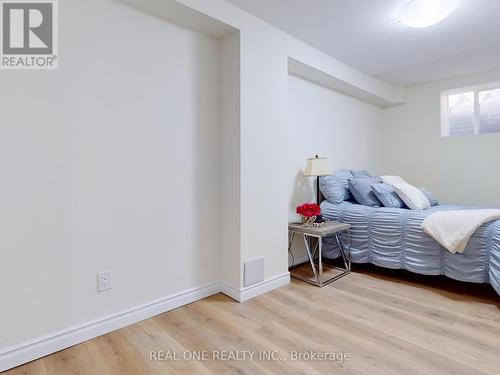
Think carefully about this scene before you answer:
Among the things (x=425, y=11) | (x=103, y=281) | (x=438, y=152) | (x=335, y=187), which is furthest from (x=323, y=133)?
(x=103, y=281)

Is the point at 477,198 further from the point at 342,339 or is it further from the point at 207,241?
the point at 207,241

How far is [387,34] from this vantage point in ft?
8.16

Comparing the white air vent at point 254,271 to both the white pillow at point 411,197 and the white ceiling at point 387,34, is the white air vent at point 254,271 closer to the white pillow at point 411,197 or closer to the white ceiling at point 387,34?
the white pillow at point 411,197

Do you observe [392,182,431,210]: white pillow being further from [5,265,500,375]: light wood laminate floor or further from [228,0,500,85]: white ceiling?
[228,0,500,85]: white ceiling

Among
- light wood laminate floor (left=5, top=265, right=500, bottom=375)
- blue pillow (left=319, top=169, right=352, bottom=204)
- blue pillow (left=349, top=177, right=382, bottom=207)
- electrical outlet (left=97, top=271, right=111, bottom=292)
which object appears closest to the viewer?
light wood laminate floor (left=5, top=265, right=500, bottom=375)

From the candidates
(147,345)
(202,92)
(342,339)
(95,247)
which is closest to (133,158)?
(95,247)

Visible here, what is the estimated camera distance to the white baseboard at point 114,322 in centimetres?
141

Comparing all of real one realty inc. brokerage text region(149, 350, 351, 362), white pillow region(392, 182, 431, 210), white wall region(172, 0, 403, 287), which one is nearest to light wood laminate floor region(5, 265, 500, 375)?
real one realty inc. brokerage text region(149, 350, 351, 362)

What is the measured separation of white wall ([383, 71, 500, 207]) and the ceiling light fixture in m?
2.06

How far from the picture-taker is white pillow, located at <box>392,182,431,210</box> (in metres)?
2.74

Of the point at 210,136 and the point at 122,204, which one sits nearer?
the point at 122,204

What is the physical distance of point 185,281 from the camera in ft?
6.79

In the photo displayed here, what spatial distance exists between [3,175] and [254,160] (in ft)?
4.97

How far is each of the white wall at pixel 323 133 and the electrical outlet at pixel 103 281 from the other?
5.51ft
